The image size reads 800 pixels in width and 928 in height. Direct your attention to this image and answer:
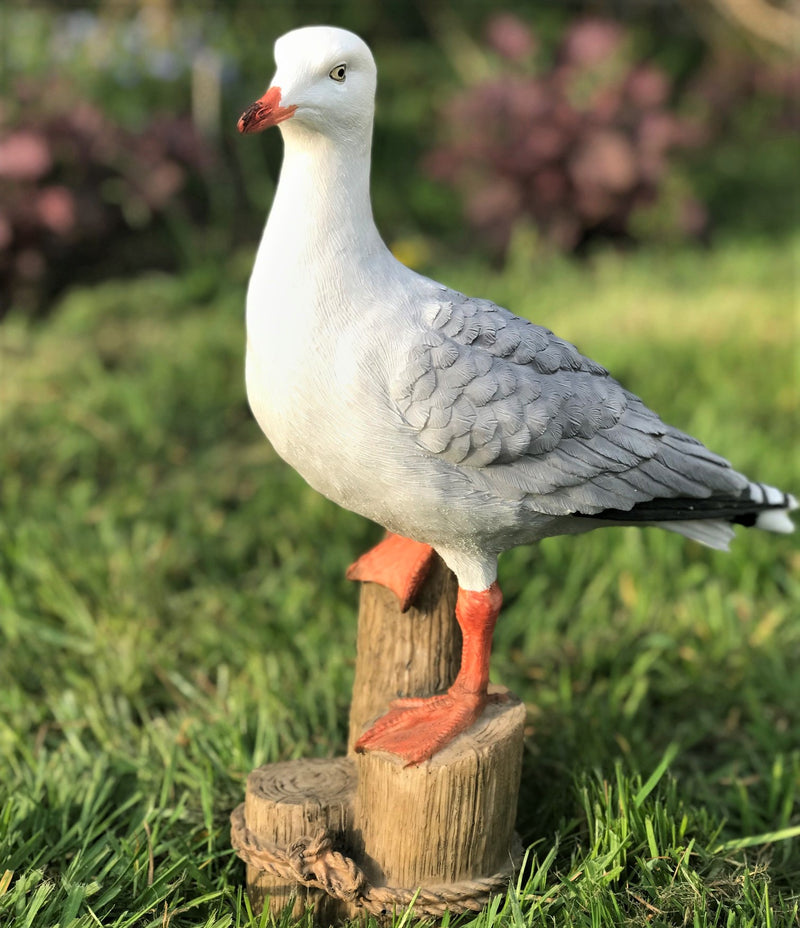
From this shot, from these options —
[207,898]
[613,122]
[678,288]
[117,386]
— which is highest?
[613,122]

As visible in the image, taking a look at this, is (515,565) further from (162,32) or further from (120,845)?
(162,32)

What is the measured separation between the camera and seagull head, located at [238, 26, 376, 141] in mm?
1837

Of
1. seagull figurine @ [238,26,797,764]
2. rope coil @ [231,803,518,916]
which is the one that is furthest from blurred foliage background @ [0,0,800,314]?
rope coil @ [231,803,518,916]

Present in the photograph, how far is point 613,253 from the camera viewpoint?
6.84 meters

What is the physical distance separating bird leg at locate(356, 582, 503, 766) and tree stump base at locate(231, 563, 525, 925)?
0.03 metres

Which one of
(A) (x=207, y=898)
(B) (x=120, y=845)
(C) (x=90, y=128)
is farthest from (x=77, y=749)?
(C) (x=90, y=128)

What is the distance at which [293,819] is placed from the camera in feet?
7.25

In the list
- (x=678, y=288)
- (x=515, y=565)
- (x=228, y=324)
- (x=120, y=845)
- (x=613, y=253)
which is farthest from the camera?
(x=613, y=253)

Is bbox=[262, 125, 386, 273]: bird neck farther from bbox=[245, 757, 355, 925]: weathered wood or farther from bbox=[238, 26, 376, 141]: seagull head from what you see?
bbox=[245, 757, 355, 925]: weathered wood

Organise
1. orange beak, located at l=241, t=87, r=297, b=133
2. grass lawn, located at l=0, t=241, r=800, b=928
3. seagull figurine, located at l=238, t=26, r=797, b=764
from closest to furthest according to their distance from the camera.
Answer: orange beak, located at l=241, t=87, r=297, b=133
seagull figurine, located at l=238, t=26, r=797, b=764
grass lawn, located at l=0, t=241, r=800, b=928

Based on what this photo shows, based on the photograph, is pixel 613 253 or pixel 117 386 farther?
pixel 613 253

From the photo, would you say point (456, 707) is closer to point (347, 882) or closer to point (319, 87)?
point (347, 882)

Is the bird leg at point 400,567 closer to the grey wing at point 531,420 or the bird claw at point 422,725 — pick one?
Answer: the bird claw at point 422,725

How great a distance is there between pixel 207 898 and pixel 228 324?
345cm
